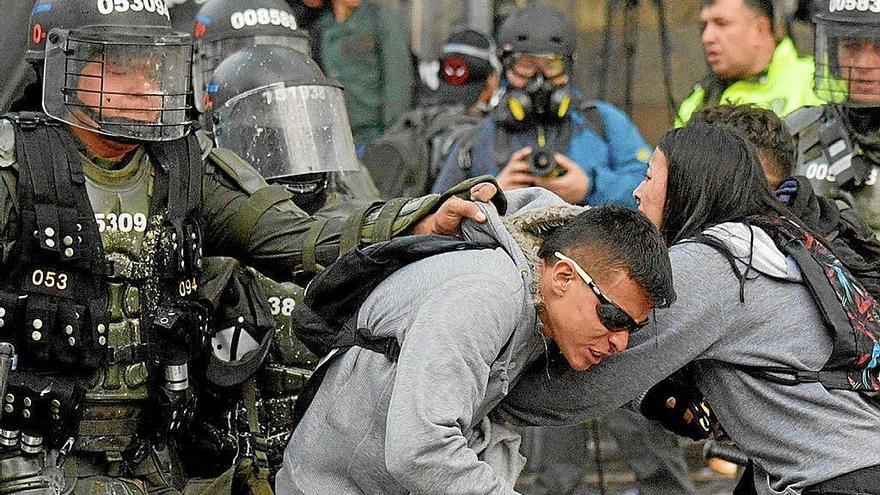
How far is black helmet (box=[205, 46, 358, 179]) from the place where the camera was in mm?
5270

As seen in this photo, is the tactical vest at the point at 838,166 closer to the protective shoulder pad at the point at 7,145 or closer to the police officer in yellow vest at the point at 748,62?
the police officer in yellow vest at the point at 748,62

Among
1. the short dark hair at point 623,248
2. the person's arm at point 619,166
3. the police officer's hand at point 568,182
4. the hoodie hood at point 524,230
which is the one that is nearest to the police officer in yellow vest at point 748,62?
the person's arm at point 619,166

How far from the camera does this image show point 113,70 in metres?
4.15

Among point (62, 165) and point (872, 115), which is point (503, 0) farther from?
point (62, 165)

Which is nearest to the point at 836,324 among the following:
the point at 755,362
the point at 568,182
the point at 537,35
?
the point at 755,362

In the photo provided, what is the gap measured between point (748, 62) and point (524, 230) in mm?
3291

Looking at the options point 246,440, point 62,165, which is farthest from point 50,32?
point 246,440

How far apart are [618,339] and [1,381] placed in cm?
147

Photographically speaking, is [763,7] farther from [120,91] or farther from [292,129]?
[120,91]

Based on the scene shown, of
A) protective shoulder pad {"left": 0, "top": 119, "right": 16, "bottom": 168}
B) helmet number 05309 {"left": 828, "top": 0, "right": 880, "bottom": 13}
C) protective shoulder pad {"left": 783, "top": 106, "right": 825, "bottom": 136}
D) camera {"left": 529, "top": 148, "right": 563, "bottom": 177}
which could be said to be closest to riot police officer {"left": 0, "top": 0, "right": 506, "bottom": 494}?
protective shoulder pad {"left": 0, "top": 119, "right": 16, "bottom": 168}

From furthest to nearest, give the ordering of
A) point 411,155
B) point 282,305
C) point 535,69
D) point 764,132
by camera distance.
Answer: point 411,155
point 535,69
point 282,305
point 764,132

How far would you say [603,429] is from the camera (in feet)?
25.3

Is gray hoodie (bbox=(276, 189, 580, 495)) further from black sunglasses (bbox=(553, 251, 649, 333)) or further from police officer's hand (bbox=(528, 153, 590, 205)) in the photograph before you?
police officer's hand (bbox=(528, 153, 590, 205))

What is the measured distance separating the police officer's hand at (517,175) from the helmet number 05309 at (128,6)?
2575mm
